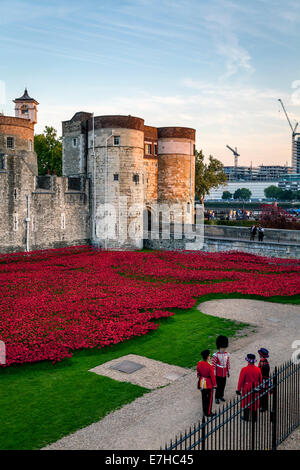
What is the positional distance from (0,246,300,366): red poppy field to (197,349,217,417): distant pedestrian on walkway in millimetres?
5039

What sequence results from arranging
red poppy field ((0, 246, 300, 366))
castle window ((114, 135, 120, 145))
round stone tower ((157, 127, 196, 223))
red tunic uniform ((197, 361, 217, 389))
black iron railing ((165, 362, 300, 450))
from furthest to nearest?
round stone tower ((157, 127, 196, 223)) → castle window ((114, 135, 120, 145)) → red poppy field ((0, 246, 300, 366)) → red tunic uniform ((197, 361, 217, 389)) → black iron railing ((165, 362, 300, 450))

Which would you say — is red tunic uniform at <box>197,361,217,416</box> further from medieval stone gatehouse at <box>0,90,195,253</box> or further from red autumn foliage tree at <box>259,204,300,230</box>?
red autumn foliage tree at <box>259,204,300,230</box>

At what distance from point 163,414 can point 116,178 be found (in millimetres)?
31450

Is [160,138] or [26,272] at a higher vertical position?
[160,138]

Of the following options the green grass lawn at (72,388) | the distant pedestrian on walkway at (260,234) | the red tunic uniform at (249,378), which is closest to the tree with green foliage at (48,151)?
the distant pedestrian on walkway at (260,234)

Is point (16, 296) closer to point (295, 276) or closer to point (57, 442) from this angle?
point (57, 442)

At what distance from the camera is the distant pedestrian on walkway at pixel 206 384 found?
30.4 ft

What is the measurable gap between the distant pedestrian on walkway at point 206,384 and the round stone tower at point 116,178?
98.9ft

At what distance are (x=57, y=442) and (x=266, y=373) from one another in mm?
4791

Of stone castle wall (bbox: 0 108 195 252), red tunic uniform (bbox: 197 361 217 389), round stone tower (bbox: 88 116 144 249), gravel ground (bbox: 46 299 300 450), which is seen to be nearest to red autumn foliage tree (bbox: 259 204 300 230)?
stone castle wall (bbox: 0 108 195 252)

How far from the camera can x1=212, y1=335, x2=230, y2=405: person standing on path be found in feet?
32.8

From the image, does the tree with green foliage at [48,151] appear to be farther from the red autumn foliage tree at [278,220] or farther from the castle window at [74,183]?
the red autumn foliage tree at [278,220]

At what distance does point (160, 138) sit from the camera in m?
45.7

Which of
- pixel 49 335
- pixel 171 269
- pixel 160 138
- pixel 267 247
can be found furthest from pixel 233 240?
pixel 49 335
